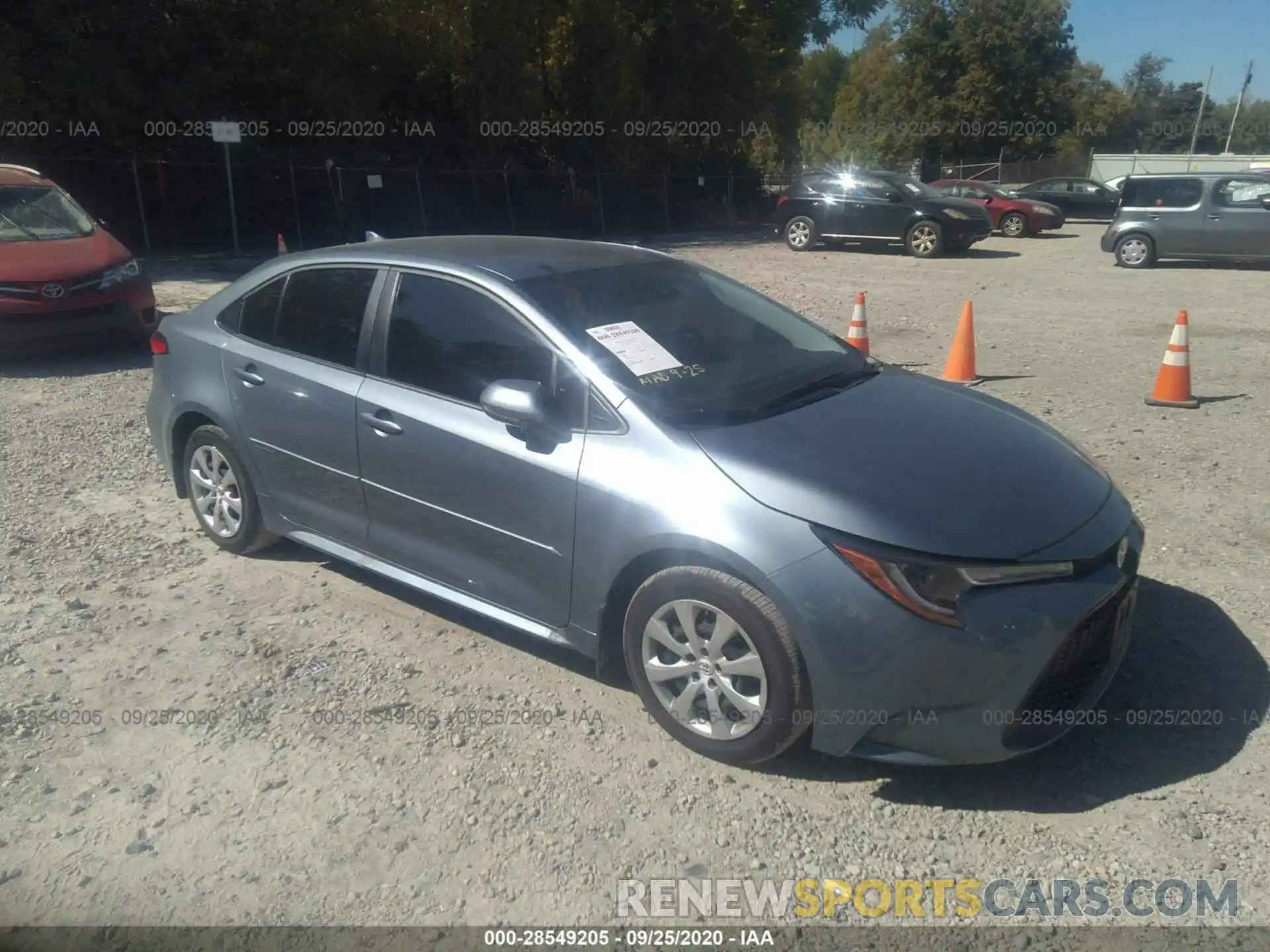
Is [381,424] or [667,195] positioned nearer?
[381,424]

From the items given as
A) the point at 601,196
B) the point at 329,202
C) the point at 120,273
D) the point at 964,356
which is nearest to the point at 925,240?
the point at 601,196

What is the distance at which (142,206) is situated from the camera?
20.0m

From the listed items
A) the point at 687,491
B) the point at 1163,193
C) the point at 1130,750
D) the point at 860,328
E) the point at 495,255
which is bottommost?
the point at 1130,750

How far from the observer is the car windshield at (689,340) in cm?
385

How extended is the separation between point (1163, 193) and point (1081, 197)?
13339 mm

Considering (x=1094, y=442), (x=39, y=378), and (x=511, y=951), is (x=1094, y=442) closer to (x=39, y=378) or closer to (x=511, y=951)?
(x=511, y=951)

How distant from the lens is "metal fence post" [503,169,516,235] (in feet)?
86.4

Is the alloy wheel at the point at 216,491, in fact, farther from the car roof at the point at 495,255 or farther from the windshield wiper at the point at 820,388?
the windshield wiper at the point at 820,388

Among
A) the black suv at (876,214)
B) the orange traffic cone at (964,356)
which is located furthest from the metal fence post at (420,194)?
the orange traffic cone at (964,356)

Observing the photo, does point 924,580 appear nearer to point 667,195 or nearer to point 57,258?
point 57,258

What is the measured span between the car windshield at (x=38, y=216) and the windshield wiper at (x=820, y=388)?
28.6 ft

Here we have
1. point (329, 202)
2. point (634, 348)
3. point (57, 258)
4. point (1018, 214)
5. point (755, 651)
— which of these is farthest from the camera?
point (1018, 214)

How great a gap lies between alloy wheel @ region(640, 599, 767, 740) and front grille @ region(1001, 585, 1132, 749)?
Answer: 0.78 meters

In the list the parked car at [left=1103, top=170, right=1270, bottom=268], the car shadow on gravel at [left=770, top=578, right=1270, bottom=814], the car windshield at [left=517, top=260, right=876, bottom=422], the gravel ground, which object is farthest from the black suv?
the car shadow on gravel at [left=770, top=578, right=1270, bottom=814]
